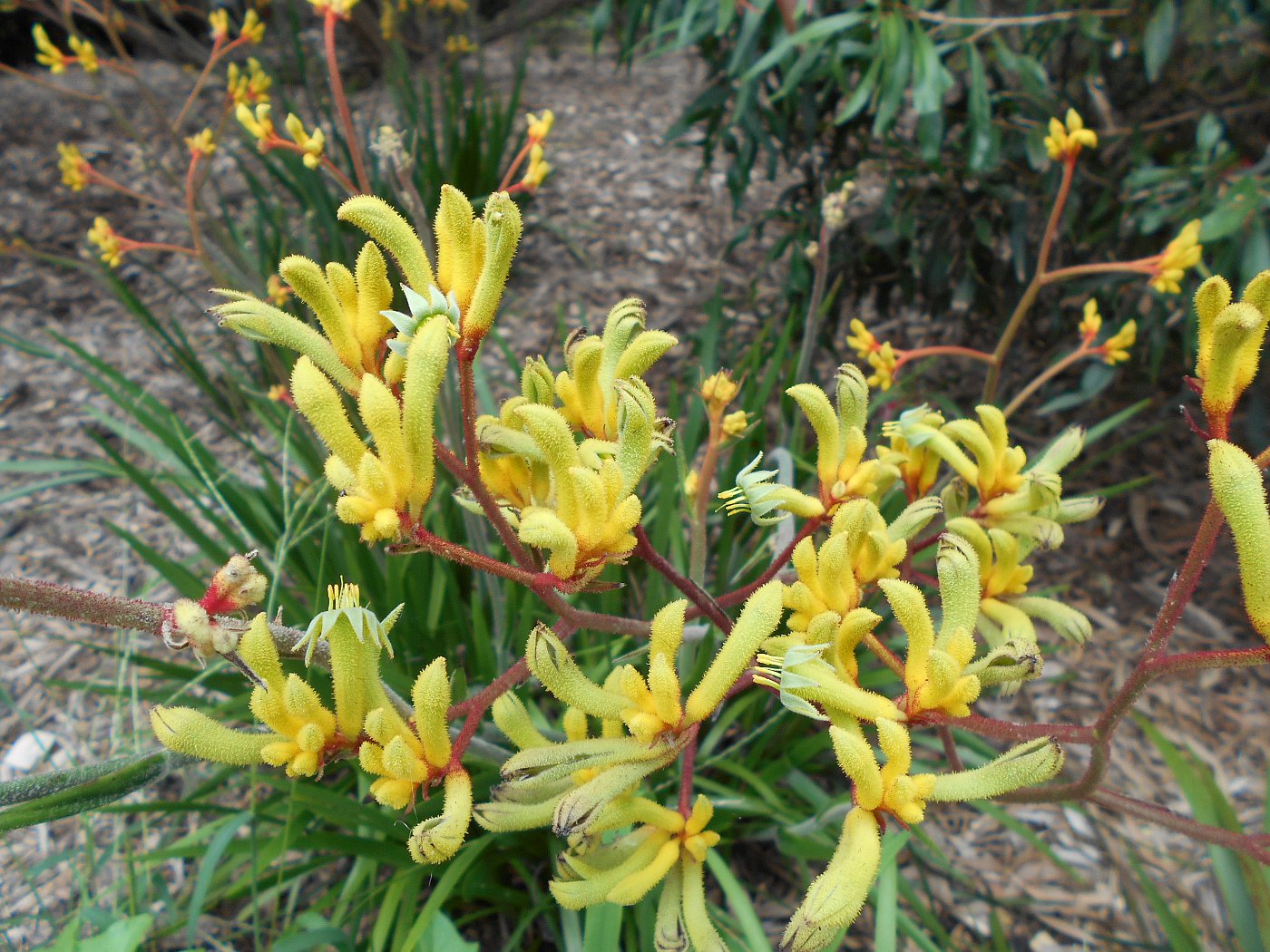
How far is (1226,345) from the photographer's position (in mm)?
541

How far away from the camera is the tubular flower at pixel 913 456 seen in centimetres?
84

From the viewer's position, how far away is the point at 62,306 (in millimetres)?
2877

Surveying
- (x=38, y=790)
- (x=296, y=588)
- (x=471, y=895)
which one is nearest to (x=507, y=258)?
(x=38, y=790)

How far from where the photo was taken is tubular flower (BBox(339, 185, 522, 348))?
57cm

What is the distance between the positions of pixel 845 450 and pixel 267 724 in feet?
1.75

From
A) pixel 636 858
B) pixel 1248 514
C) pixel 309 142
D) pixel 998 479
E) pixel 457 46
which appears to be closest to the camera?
pixel 1248 514

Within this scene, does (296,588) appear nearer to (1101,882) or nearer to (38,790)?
(38,790)

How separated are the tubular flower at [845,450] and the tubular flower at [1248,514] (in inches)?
11.6

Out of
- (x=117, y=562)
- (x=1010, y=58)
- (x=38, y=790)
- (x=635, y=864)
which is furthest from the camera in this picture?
(x=117, y=562)

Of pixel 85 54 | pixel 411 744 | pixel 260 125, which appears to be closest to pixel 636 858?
pixel 411 744

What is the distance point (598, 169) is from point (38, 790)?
3.31m

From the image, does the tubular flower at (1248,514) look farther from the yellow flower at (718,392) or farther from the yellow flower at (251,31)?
the yellow flower at (251,31)

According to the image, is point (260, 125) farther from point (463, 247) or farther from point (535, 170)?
point (463, 247)

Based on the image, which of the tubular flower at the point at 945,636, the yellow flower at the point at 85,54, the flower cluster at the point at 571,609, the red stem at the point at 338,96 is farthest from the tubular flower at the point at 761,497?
the yellow flower at the point at 85,54
